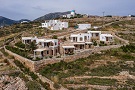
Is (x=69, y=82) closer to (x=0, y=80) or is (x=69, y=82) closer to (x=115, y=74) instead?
(x=115, y=74)

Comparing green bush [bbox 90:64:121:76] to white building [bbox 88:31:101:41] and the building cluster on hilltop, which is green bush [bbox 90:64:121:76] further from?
white building [bbox 88:31:101:41]

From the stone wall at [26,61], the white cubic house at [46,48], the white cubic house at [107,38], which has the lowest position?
the stone wall at [26,61]

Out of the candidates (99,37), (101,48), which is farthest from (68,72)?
(99,37)

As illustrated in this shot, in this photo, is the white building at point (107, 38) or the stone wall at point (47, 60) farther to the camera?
the white building at point (107, 38)

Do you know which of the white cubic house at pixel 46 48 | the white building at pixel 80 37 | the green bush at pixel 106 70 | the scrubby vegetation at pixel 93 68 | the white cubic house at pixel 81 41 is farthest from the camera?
the white building at pixel 80 37

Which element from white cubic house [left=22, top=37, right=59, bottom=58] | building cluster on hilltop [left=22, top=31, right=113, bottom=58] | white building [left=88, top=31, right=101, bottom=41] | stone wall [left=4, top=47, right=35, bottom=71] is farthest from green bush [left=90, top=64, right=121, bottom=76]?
white building [left=88, top=31, right=101, bottom=41]

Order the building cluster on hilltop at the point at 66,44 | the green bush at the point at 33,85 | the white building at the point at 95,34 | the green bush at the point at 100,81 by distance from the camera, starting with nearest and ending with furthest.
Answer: the green bush at the point at 33,85
the green bush at the point at 100,81
the building cluster on hilltop at the point at 66,44
the white building at the point at 95,34

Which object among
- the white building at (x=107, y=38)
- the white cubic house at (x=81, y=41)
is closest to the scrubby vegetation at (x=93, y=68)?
the white cubic house at (x=81, y=41)

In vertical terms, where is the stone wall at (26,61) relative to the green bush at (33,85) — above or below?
above

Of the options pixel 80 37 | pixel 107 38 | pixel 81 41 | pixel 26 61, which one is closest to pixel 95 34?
pixel 107 38

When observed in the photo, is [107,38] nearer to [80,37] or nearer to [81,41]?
[80,37]

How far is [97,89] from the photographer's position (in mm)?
22484

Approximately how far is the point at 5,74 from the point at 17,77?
2.23m

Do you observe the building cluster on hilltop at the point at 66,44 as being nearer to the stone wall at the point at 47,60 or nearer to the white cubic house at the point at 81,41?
the white cubic house at the point at 81,41
